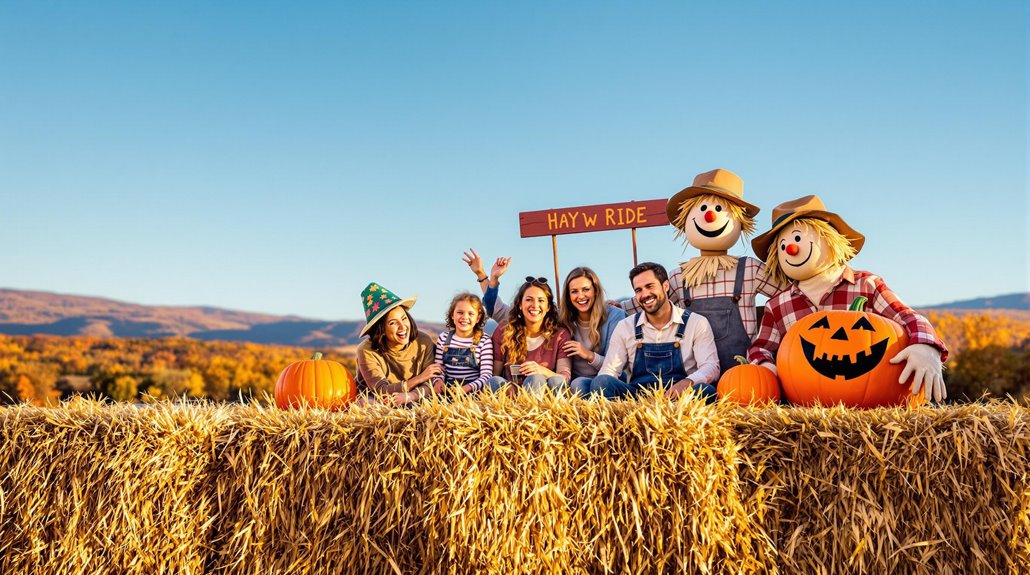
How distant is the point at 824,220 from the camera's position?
399 cm

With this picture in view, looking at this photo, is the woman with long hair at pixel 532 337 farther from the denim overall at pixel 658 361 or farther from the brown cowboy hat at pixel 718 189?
the brown cowboy hat at pixel 718 189

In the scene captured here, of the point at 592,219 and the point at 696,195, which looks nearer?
the point at 696,195

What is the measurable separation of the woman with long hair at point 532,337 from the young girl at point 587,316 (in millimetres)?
116

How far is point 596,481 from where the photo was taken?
254cm

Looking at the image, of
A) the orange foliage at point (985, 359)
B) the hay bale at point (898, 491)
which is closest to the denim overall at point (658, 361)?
the hay bale at point (898, 491)

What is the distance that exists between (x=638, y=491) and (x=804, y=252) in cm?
210

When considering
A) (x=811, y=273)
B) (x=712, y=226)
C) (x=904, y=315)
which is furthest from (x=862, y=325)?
(x=712, y=226)

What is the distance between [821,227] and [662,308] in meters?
1.01

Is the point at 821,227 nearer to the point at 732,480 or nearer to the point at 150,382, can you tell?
the point at 732,480

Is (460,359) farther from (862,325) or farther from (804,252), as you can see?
(862,325)

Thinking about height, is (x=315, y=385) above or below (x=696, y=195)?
below

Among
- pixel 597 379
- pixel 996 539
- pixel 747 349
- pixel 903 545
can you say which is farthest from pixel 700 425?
pixel 747 349

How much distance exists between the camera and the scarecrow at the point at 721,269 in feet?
14.2

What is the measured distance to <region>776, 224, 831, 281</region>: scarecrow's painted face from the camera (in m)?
3.91
